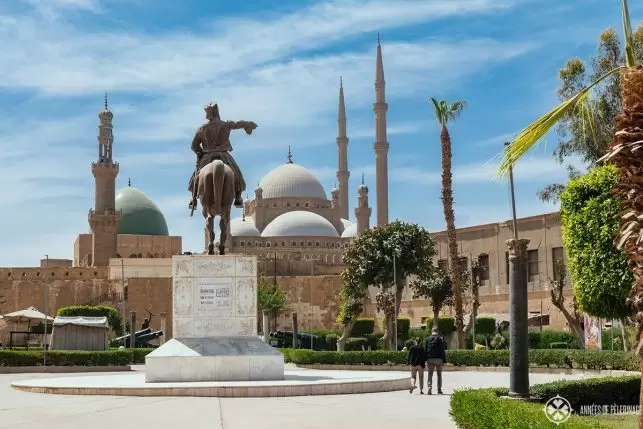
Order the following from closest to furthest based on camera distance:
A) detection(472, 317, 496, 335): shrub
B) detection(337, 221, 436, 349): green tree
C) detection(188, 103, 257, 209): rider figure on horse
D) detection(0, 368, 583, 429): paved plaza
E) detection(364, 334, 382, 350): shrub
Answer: detection(0, 368, 583, 429): paved plaza
detection(188, 103, 257, 209): rider figure on horse
detection(337, 221, 436, 349): green tree
detection(472, 317, 496, 335): shrub
detection(364, 334, 382, 350): shrub

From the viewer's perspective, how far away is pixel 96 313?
136ft

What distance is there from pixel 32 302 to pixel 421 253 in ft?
98.5

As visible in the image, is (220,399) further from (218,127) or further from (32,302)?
(32,302)

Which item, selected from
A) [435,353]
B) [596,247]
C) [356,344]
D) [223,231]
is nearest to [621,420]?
[596,247]

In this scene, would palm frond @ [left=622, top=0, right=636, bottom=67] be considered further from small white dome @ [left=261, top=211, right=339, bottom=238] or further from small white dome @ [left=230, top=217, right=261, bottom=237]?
small white dome @ [left=230, top=217, right=261, bottom=237]

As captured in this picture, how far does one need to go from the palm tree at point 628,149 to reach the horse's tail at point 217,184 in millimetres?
9733

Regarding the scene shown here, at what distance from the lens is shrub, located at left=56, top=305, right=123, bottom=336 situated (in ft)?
133

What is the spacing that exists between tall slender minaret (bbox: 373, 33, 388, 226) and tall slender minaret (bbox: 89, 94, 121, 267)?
18189 mm

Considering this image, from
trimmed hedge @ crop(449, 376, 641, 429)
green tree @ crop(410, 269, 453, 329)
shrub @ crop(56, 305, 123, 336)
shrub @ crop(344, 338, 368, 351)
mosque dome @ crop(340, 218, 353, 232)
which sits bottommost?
shrub @ crop(344, 338, 368, 351)

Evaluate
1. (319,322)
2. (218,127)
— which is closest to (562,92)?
(218,127)

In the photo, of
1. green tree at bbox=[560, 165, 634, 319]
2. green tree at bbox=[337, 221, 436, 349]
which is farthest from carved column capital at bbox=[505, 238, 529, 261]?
green tree at bbox=[337, 221, 436, 349]

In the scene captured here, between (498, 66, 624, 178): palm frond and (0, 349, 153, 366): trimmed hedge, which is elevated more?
(498, 66, 624, 178): palm frond

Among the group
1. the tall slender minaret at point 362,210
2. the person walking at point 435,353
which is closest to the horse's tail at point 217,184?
the person walking at point 435,353

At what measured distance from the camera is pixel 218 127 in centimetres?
1564
